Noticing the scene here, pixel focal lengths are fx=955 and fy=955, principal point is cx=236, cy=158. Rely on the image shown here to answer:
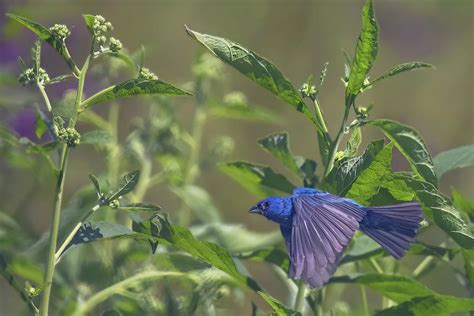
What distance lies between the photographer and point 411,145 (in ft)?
3.01

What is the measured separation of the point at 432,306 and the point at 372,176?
16 cm

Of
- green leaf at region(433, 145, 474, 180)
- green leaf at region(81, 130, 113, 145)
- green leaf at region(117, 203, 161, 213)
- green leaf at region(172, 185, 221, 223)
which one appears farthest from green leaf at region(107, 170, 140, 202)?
green leaf at region(172, 185, 221, 223)

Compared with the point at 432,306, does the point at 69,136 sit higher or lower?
higher

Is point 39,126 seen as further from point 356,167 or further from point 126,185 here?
point 356,167

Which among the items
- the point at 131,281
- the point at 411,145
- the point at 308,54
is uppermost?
the point at 308,54

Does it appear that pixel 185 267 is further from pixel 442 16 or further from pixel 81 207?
pixel 442 16

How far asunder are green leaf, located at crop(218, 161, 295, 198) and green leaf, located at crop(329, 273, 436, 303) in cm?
12

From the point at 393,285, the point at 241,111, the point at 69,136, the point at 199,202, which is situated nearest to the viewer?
the point at 69,136

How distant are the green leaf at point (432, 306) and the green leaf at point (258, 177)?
0.18m

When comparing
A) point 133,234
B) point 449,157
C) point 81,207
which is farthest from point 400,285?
point 81,207

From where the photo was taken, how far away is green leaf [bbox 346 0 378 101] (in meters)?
0.89

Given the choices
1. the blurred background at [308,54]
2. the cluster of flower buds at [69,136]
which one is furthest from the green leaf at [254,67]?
the blurred background at [308,54]

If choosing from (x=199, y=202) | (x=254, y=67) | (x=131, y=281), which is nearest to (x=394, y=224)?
(x=254, y=67)

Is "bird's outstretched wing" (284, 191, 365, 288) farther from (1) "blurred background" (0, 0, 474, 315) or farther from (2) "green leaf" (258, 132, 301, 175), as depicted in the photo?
(1) "blurred background" (0, 0, 474, 315)
